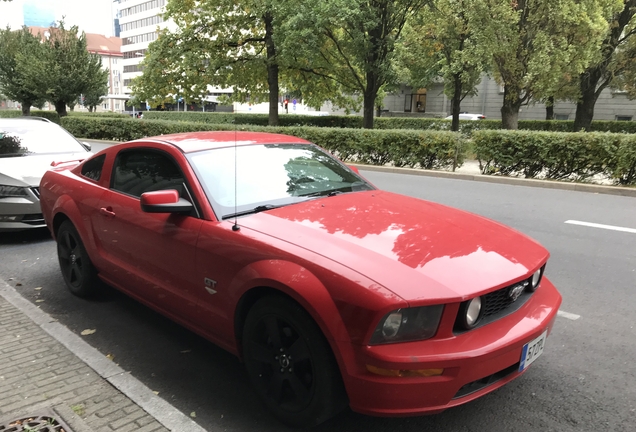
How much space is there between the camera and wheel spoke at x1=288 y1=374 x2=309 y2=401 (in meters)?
2.70

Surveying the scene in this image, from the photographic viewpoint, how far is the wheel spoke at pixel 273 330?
2771 mm

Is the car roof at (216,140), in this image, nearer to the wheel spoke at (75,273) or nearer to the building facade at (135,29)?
the wheel spoke at (75,273)

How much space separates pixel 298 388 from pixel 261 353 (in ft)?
0.99

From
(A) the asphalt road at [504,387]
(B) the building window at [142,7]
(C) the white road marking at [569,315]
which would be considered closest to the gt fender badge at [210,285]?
(A) the asphalt road at [504,387]

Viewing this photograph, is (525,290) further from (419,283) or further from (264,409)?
(264,409)

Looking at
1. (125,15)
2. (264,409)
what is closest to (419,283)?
(264,409)

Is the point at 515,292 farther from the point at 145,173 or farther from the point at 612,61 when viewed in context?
the point at 612,61

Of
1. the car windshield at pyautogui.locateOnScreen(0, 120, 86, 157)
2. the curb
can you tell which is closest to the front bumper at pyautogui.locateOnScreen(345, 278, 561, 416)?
the car windshield at pyautogui.locateOnScreen(0, 120, 86, 157)

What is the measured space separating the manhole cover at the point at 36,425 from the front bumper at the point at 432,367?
1535 millimetres

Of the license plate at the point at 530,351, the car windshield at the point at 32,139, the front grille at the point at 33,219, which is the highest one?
the car windshield at the point at 32,139

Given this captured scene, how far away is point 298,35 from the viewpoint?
65.4ft

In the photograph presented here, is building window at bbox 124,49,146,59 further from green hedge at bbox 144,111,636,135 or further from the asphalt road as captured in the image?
the asphalt road

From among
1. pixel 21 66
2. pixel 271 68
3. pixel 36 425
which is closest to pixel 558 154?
pixel 36 425

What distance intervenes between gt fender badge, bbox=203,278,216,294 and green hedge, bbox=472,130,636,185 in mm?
10636
